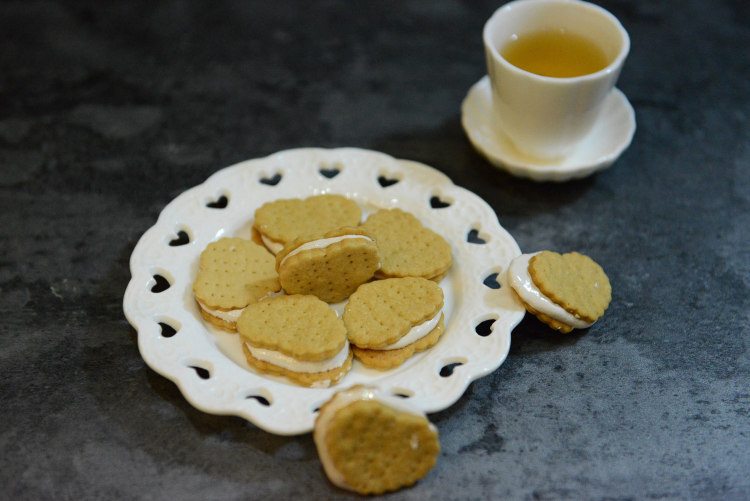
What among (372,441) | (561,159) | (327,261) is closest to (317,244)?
A: (327,261)

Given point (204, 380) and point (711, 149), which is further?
point (711, 149)

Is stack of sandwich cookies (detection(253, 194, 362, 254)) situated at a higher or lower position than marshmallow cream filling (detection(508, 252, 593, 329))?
higher

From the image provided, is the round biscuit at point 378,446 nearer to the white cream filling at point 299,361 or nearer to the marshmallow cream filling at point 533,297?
the white cream filling at point 299,361

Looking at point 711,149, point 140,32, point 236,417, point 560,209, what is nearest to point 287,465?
point 236,417

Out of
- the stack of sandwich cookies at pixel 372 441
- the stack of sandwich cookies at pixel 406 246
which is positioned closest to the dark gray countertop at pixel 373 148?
the stack of sandwich cookies at pixel 372 441

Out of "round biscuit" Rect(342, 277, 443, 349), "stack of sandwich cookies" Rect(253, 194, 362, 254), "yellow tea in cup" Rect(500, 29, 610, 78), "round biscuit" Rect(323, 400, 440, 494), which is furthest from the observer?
"yellow tea in cup" Rect(500, 29, 610, 78)

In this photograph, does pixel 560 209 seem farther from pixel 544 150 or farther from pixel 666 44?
pixel 666 44

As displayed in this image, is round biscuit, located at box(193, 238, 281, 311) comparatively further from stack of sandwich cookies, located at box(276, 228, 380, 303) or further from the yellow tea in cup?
the yellow tea in cup

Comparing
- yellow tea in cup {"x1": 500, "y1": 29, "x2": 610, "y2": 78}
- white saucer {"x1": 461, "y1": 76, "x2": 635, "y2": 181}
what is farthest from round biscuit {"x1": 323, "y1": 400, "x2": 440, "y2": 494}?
yellow tea in cup {"x1": 500, "y1": 29, "x2": 610, "y2": 78}
